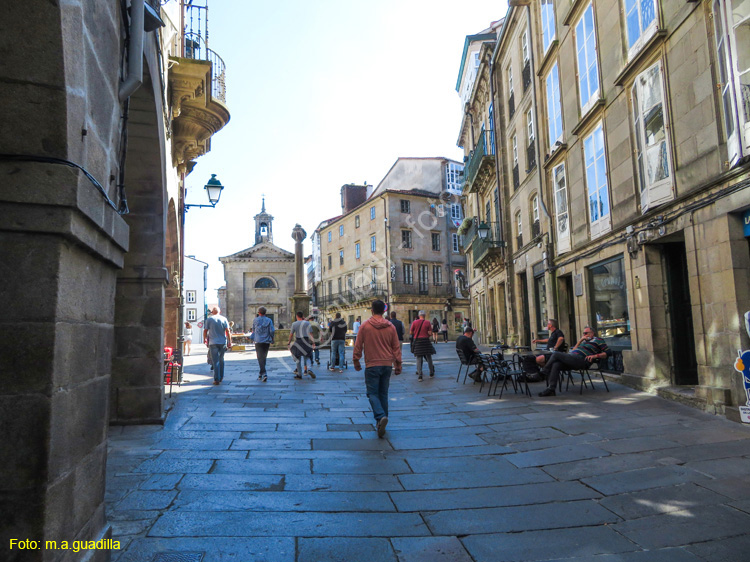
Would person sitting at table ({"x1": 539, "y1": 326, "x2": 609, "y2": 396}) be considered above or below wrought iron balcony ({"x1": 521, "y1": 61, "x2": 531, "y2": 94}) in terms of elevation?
below

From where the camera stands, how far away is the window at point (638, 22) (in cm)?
905

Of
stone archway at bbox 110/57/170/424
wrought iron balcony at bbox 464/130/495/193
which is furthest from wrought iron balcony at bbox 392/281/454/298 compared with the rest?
stone archway at bbox 110/57/170/424

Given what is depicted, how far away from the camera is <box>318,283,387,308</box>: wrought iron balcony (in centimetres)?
4678

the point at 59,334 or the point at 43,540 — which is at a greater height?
the point at 59,334

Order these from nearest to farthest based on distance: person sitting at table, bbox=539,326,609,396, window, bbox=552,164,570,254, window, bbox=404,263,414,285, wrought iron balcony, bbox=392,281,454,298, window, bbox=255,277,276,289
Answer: person sitting at table, bbox=539,326,609,396 → window, bbox=552,164,570,254 → wrought iron balcony, bbox=392,281,454,298 → window, bbox=404,263,414,285 → window, bbox=255,277,276,289

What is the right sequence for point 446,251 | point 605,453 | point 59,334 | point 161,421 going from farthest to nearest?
point 446,251 < point 161,421 < point 605,453 < point 59,334

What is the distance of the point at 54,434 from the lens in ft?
7.74

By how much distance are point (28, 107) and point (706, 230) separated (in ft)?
A: 26.1

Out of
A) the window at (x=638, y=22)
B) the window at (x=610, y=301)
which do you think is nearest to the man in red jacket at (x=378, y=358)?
the window at (x=610, y=301)

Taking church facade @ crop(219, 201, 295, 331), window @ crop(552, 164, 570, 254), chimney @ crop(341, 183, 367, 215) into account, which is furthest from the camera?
church facade @ crop(219, 201, 295, 331)

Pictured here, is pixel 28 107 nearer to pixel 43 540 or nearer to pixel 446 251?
pixel 43 540

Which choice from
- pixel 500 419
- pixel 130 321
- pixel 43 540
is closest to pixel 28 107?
pixel 43 540

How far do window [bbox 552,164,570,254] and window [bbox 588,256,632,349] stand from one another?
1816mm

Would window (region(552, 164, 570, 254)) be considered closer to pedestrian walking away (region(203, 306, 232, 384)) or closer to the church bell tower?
pedestrian walking away (region(203, 306, 232, 384))
